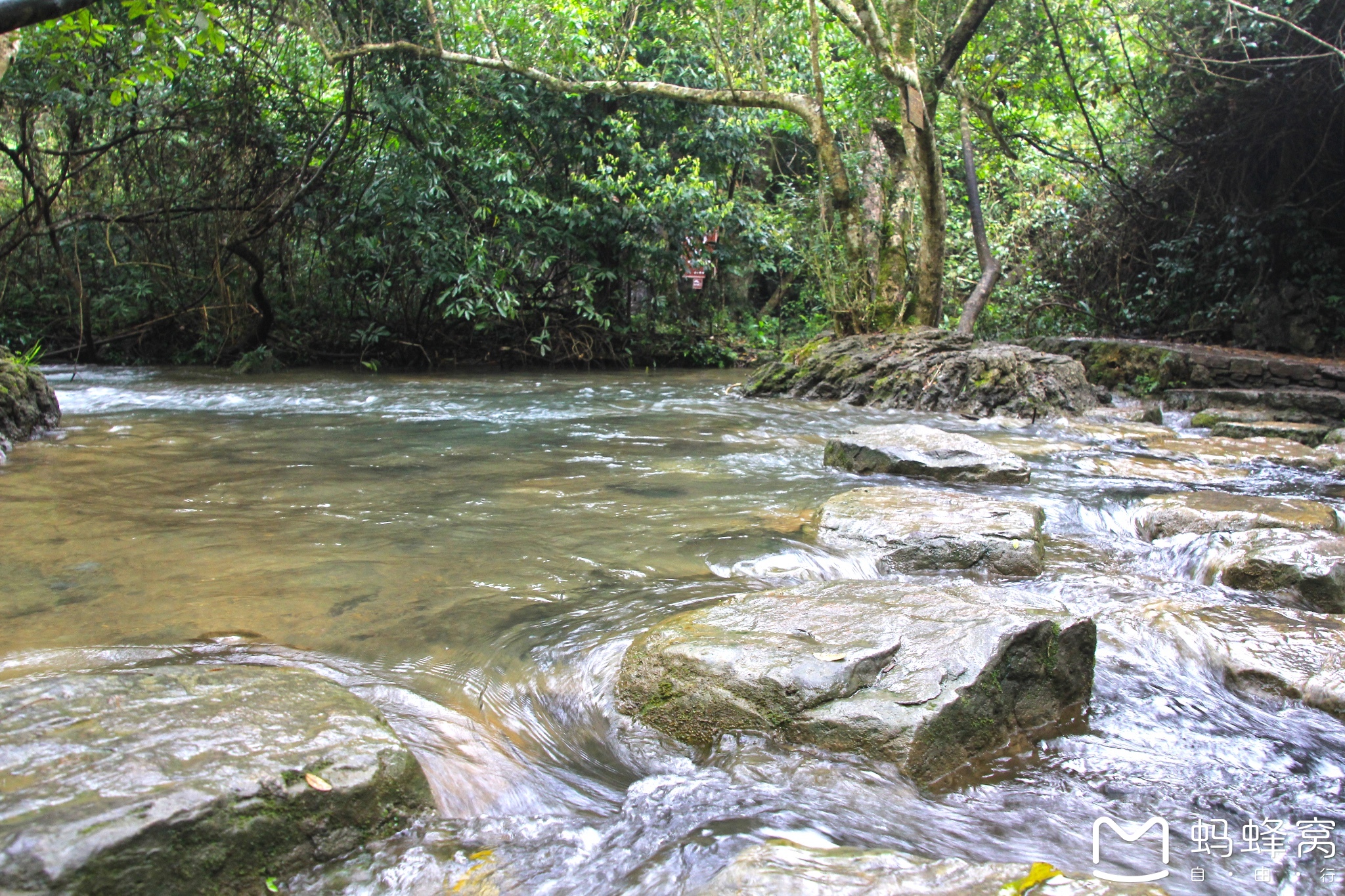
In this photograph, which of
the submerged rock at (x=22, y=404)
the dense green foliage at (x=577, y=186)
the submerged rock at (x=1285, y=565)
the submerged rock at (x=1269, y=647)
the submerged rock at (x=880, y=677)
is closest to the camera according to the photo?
the submerged rock at (x=880, y=677)

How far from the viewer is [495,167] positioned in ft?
35.6

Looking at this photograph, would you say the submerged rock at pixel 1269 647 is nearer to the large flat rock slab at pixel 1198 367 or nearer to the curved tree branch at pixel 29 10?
the curved tree branch at pixel 29 10

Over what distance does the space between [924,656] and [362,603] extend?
181 centimetres

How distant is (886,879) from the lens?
1472mm

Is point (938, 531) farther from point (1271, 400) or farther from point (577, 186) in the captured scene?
point (577, 186)

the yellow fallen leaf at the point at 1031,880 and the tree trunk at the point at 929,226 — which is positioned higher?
the tree trunk at the point at 929,226

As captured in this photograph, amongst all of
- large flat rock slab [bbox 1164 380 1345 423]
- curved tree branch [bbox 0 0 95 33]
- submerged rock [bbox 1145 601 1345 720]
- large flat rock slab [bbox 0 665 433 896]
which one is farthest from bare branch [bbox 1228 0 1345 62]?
large flat rock slab [bbox 0 665 433 896]

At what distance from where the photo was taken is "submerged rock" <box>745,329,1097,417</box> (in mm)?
7871

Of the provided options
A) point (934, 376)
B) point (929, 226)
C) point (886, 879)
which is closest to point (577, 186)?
point (929, 226)

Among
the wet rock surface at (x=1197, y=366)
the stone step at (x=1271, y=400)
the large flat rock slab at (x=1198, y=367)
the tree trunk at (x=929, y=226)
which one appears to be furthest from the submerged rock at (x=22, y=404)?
the wet rock surface at (x=1197, y=366)

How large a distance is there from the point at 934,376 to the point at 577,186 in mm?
5961

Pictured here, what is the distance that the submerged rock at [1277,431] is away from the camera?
6.27m

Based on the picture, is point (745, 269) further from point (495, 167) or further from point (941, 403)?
point (941, 403)

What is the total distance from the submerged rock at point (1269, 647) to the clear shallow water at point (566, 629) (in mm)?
63
